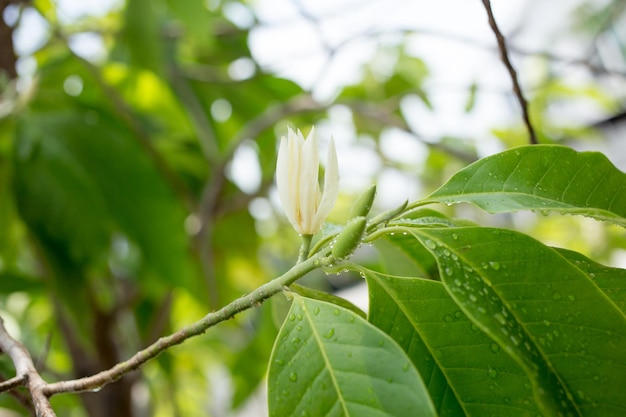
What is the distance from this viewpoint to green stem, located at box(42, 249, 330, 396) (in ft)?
0.85

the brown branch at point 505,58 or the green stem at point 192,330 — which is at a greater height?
the brown branch at point 505,58

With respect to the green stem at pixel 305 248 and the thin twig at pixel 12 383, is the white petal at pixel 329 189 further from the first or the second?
the thin twig at pixel 12 383

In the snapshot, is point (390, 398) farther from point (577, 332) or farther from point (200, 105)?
point (200, 105)

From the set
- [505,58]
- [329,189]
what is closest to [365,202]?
[329,189]

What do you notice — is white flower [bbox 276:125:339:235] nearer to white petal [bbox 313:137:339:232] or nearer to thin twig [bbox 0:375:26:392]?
white petal [bbox 313:137:339:232]

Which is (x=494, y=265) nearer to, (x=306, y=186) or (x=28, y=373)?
(x=306, y=186)

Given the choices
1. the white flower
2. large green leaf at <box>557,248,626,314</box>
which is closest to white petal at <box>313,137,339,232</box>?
the white flower

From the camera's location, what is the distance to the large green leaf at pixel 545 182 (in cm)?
26

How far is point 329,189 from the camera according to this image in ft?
0.98

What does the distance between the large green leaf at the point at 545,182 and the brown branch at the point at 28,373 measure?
19cm

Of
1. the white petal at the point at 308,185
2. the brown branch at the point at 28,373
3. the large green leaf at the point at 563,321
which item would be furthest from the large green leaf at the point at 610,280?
the brown branch at the point at 28,373

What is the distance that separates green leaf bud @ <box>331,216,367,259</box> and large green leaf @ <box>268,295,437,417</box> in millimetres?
24

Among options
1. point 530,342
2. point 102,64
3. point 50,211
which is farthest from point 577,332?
point 102,64

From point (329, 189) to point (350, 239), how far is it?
50 millimetres
